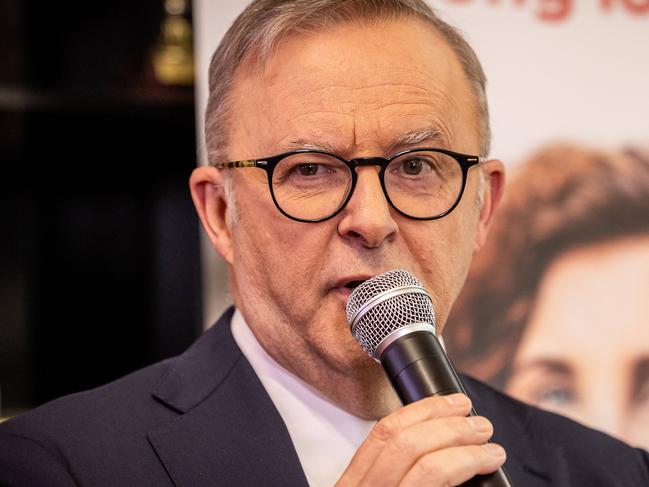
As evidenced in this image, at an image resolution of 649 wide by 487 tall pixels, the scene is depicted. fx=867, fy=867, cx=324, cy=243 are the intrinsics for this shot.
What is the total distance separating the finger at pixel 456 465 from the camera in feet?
3.90

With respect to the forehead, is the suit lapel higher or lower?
lower

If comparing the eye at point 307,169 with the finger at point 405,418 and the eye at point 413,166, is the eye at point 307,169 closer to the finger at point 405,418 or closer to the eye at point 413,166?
the eye at point 413,166

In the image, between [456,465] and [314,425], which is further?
[314,425]

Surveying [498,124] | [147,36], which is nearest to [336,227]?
[498,124]

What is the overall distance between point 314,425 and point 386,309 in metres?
0.50

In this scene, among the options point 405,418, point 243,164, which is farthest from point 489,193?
point 405,418

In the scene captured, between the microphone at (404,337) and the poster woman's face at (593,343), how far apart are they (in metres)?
1.37

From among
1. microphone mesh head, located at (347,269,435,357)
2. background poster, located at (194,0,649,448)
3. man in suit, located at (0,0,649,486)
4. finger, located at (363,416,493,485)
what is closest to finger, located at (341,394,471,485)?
finger, located at (363,416,493,485)

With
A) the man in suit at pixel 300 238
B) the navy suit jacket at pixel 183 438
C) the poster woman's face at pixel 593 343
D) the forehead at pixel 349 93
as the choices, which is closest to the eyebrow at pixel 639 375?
the poster woman's face at pixel 593 343

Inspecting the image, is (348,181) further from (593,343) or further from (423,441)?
(593,343)

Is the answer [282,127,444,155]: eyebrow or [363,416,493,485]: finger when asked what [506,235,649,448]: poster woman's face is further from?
[363,416,493,485]: finger

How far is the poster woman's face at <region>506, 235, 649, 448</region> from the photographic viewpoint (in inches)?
106

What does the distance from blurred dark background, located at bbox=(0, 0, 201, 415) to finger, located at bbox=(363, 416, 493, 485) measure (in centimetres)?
426

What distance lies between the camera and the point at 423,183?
1692 mm
